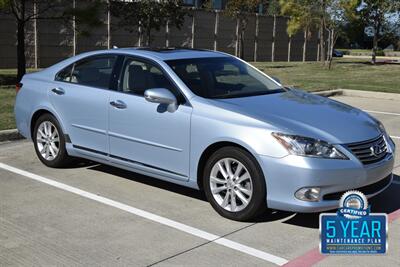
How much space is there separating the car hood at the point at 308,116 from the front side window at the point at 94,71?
59.8 inches

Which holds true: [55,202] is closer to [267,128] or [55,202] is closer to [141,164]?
[141,164]

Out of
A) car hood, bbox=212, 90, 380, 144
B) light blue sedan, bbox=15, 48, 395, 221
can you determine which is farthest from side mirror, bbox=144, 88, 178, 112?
car hood, bbox=212, 90, 380, 144

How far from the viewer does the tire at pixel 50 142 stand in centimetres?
662

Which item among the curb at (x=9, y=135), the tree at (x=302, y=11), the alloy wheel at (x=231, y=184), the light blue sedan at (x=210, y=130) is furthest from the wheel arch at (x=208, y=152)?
the tree at (x=302, y=11)

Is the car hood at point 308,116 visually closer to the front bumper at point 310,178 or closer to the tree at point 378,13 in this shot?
the front bumper at point 310,178

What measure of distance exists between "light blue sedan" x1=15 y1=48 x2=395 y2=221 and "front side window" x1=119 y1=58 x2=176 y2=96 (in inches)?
0.5

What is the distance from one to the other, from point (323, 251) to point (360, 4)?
26563mm

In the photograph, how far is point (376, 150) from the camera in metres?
4.99

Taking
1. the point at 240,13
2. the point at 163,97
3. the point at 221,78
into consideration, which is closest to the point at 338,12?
the point at 240,13

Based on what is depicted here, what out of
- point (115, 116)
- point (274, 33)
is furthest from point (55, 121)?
point (274, 33)

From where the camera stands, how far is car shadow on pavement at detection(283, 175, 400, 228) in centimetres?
502
